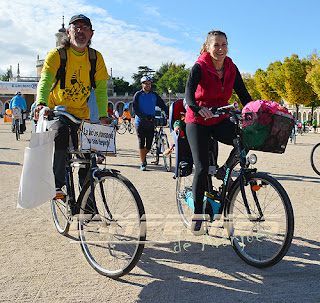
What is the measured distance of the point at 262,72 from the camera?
169 feet

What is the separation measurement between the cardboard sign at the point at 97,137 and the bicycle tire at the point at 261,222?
1060mm

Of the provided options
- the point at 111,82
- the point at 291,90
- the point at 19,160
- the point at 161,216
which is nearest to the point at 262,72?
the point at 291,90

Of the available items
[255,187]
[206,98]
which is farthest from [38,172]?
[255,187]

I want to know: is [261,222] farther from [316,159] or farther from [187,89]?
[316,159]

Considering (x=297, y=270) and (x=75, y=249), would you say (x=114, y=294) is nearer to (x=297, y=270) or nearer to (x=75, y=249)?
(x=75, y=249)

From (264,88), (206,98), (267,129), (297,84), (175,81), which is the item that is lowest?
(267,129)

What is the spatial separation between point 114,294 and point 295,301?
1.15 metres

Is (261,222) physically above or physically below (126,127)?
below

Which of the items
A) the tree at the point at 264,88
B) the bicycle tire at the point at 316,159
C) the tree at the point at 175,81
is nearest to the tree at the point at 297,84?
the tree at the point at 264,88

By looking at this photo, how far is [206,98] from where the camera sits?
3496 mm

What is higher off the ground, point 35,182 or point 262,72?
point 262,72

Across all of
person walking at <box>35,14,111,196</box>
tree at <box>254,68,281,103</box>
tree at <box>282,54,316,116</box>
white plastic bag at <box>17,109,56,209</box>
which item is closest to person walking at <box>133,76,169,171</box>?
person walking at <box>35,14,111,196</box>

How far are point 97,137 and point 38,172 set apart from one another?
542 millimetres

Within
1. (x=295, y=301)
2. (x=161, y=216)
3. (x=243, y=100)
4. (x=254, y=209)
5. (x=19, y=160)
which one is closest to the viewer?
(x=295, y=301)
